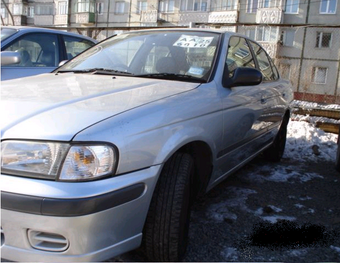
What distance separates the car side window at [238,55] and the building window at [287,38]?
2320cm

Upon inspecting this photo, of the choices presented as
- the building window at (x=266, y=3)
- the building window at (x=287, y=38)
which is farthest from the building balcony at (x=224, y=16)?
the building window at (x=287, y=38)

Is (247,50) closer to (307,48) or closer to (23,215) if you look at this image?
(23,215)

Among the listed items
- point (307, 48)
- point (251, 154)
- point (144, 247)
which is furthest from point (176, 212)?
point (307, 48)

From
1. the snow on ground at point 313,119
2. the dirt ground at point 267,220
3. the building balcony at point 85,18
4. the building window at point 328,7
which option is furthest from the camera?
the building balcony at point 85,18

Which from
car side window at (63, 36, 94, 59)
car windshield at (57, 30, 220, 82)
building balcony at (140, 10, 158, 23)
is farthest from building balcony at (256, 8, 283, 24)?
car windshield at (57, 30, 220, 82)

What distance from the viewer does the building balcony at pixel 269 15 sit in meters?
24.9

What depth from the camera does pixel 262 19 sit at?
25.5 meters

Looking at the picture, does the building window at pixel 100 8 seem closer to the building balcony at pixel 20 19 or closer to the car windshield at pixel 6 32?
the building balcony at pixel 20 19

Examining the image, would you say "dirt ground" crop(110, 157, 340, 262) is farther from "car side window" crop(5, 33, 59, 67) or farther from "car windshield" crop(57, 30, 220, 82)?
"car side window" crop(5, 33, 59, 67)

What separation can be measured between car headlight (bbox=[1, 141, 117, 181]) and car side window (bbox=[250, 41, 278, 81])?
263cm

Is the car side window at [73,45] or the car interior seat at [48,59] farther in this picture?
the car side window at [73,45]

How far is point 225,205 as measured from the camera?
3.16 metres

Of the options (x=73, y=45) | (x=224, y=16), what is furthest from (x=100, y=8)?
(x=73, y=45)

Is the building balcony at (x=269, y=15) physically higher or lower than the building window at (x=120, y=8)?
lower
